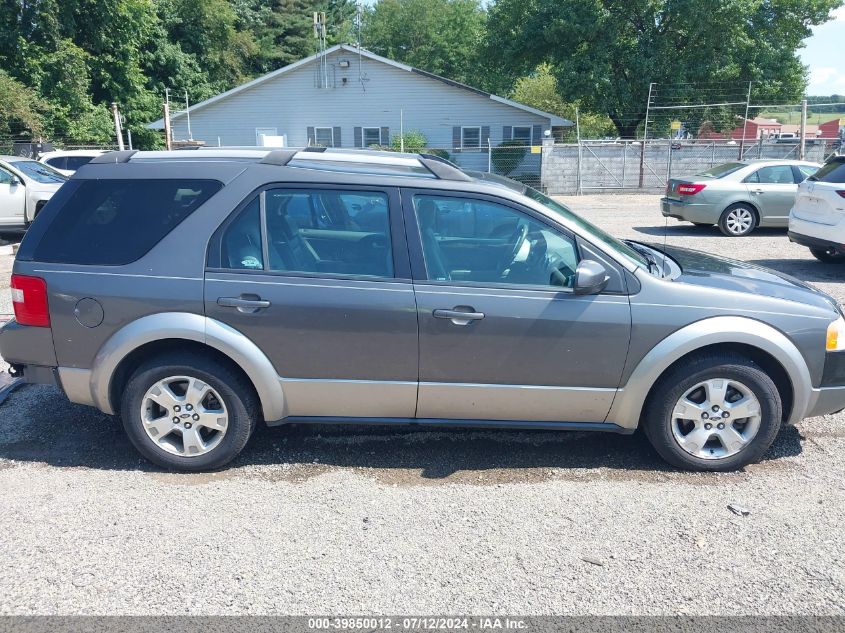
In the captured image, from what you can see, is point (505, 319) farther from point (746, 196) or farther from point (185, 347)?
point (746, 196)

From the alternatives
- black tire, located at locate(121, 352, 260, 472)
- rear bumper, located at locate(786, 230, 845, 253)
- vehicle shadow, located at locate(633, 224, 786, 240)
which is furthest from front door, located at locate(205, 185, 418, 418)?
vehicle shadow, located at locate(633, 224, 786, 240)

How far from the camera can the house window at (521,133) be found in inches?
1236

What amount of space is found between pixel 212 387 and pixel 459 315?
57.6 inches

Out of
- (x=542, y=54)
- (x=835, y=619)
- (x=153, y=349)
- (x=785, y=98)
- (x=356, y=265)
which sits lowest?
(x=835, y=619)

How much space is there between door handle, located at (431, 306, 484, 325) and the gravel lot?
3.05ft

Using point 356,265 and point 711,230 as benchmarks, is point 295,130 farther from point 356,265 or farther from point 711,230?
point 356,265

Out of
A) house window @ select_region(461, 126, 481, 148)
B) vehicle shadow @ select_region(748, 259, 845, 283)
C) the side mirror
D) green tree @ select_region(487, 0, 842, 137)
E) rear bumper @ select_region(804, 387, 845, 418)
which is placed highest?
green tree @ select_region(487, 0, 842, 137)

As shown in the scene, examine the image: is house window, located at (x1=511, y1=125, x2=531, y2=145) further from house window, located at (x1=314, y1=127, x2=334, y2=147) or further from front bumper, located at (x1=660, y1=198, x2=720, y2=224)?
front bumper, located at (x1=660, y1=198, x2=720, y2=224)

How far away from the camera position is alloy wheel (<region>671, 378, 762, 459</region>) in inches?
162

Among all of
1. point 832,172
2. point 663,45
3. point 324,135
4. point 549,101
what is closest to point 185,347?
point 832,172

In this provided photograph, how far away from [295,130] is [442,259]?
29417 millimetres

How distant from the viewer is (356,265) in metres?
4.14

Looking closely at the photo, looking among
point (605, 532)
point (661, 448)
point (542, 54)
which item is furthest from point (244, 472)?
point (542, 54)

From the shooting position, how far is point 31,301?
4.20 m
